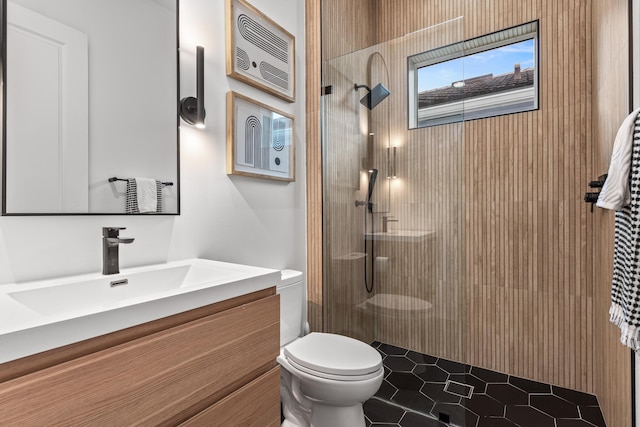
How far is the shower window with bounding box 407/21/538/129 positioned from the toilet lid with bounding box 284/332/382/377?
4.05ft

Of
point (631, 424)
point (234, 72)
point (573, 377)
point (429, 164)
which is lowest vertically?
point (573, 377)

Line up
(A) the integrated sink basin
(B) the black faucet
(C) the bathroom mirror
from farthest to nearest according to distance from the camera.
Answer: (B) the black faucet < (C) the bathroom mirror < (A) the integrated sink basin

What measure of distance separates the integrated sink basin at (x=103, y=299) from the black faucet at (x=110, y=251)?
24mm

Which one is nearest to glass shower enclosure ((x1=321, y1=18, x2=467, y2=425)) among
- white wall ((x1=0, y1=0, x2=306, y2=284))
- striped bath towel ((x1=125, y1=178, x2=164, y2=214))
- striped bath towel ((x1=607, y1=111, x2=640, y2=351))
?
white wall ((x1=0, y1=0, x2=306, y2=284))

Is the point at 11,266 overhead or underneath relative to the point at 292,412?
overhead

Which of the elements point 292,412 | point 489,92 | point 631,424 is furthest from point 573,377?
point 489,92

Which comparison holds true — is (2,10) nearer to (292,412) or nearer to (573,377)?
(292,412)

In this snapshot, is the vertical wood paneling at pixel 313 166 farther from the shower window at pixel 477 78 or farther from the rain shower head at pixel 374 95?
the shower window at pixel 477 78

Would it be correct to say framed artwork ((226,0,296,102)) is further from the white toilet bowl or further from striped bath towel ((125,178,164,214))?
the white toilet bowl

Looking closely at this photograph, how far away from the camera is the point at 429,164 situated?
180 cm

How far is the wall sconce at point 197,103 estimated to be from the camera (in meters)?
1.33

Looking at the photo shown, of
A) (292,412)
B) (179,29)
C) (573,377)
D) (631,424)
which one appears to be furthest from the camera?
(573,377)

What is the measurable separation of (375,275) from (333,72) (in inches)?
51.1

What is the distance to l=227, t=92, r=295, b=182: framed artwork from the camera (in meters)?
1.56
